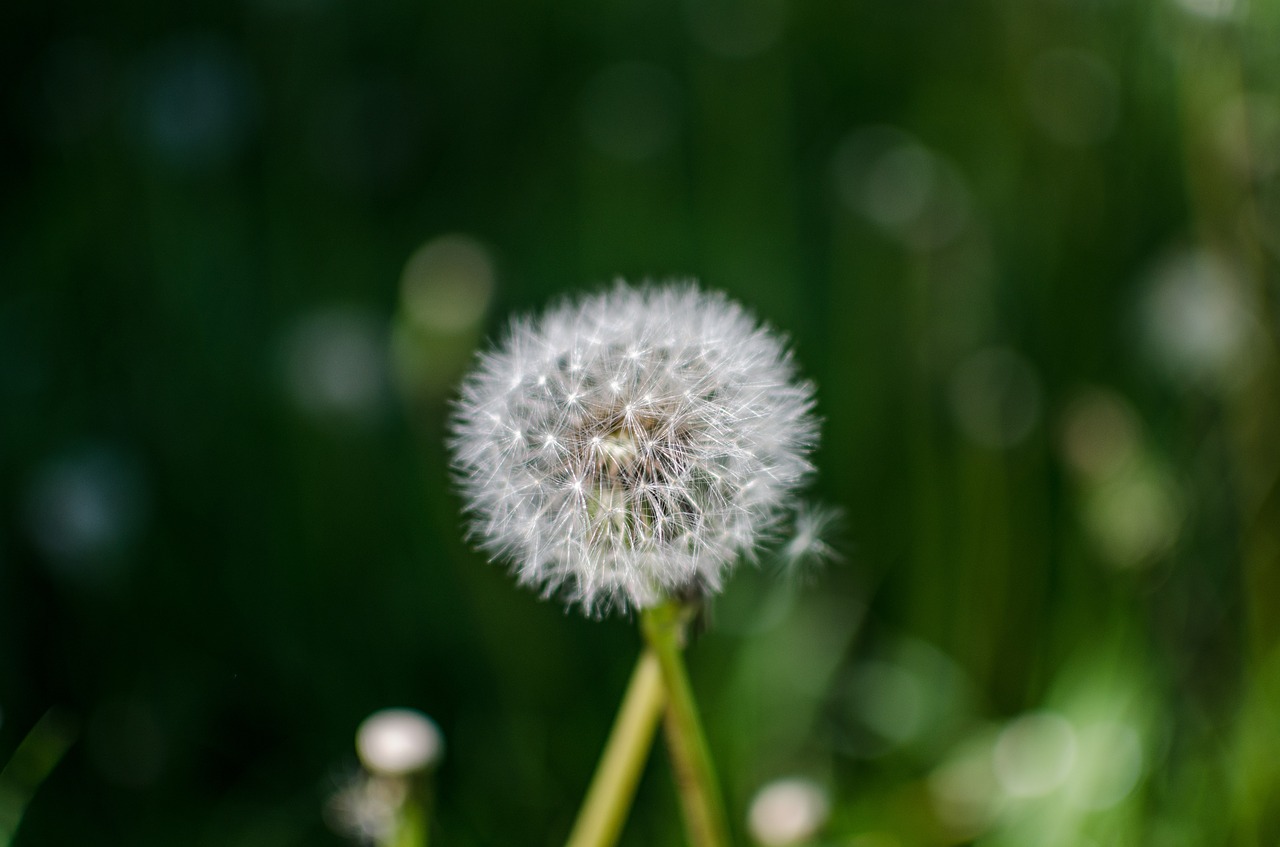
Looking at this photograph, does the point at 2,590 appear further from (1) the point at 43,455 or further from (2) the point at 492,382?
(2) the point at 492,382

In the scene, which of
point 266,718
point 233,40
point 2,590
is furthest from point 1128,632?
point 233,40

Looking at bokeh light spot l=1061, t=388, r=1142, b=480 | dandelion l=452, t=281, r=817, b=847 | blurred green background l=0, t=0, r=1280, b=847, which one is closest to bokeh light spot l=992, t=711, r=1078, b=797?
blurred green background l=0, t=0, r=1280, b=847

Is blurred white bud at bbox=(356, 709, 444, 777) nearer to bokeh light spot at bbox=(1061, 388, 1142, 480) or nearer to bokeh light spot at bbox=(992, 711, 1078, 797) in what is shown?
bokeh light spot at bbox=(992, 711, 1078, 797)

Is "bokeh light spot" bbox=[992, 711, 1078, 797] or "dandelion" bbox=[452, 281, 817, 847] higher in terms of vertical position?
"dandelion" bbox=[452, 281, 817, 847]

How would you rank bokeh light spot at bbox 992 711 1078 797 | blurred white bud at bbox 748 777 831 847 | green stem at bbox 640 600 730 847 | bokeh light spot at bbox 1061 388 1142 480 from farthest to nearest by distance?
bokeh light spot at bbox 1061 388 1142 480
bokeh light spot at bbox 992 711 1078 797
blurred white bud at bbox 748 777 831 847
green stem at bbox 640 600 730 847

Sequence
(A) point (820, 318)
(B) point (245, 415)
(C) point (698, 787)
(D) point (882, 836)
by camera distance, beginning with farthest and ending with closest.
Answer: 1. (A) point (820, 318)
2. (B) point (245, 415)
3. (D) point (882, 836)
4. (C) point (698, 787)

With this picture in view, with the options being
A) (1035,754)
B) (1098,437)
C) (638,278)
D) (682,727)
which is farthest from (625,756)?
(638,278)
